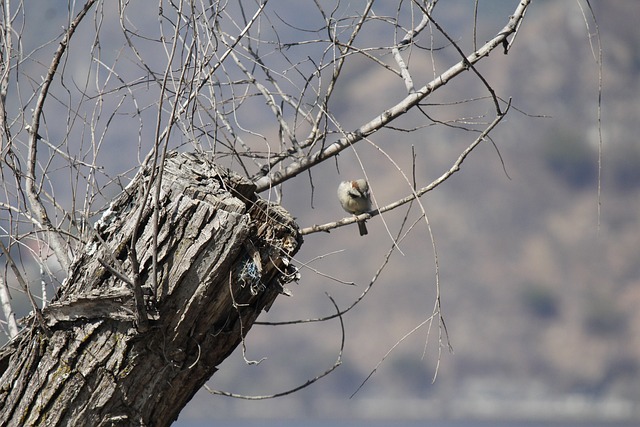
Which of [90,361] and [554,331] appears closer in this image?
[90,361]

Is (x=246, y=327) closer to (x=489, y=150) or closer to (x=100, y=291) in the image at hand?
(x=100, y=291)

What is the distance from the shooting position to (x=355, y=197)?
758cm

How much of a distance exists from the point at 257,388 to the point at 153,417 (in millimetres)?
76218

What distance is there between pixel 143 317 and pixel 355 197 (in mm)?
4978

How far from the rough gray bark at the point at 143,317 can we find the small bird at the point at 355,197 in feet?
15.5

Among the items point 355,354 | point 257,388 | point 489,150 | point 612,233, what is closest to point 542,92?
point 489,150

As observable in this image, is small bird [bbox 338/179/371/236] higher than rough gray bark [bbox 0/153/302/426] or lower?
higher

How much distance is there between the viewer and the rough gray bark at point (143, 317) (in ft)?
8.93

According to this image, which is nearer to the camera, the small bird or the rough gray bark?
the rough gray bark

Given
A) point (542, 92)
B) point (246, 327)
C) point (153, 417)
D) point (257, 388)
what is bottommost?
point (153, 417)

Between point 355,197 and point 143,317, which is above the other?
point 355,197

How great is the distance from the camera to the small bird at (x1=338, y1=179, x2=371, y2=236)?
7.59 meters

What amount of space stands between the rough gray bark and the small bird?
15.5ft

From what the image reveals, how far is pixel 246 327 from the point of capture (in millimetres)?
2912
